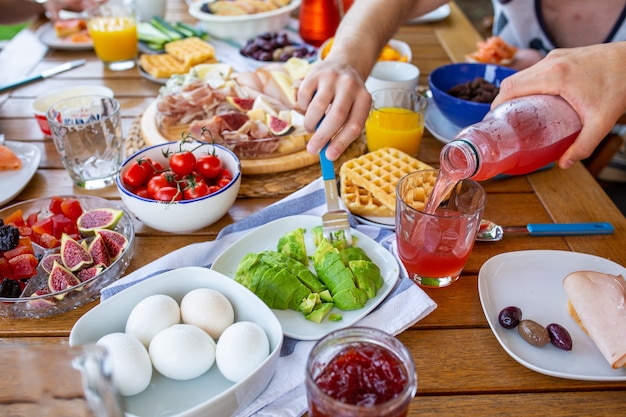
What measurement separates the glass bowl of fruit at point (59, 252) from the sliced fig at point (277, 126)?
1.92 ft

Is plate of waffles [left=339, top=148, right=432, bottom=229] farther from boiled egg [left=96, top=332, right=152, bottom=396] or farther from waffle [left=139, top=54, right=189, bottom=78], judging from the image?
waffle [left=139, top=54, right=189, bottom=78]

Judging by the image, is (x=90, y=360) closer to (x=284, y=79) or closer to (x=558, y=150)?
(x=558, y=150)

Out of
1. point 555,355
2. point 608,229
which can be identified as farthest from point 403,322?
point 608,229

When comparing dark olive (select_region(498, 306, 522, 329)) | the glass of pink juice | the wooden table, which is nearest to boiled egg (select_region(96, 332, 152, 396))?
the wooden table

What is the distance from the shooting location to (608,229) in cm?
147

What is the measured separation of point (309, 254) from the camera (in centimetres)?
137

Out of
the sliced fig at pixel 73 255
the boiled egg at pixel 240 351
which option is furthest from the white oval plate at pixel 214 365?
the sliced fig at pixel 73 255

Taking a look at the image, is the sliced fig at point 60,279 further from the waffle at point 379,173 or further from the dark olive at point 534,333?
the dark olive at point 534,333

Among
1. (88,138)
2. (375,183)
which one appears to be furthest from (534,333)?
(88,138)

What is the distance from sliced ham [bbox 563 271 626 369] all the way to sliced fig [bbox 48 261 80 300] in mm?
1125

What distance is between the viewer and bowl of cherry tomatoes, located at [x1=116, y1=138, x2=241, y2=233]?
1401mm

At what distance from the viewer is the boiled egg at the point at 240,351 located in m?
0.96

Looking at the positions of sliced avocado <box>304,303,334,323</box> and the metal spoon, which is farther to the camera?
the metal spoon

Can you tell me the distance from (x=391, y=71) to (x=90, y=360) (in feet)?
5.87
